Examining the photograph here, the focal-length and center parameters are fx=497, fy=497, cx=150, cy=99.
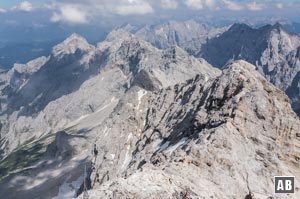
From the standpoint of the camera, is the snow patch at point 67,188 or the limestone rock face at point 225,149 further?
the snow patch at point 67,188

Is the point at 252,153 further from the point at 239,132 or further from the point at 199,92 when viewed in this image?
the point at 199,92

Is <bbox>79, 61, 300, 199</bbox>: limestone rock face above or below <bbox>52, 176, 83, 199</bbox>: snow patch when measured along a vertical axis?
above

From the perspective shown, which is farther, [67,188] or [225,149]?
[67,188]

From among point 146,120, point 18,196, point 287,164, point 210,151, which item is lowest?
point 18,196

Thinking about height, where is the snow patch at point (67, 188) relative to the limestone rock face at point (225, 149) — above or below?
below

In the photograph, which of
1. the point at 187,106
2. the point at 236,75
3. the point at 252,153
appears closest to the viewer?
the point at 252,153

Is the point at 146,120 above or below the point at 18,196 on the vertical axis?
above

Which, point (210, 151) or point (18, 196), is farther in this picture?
point (18, 196)

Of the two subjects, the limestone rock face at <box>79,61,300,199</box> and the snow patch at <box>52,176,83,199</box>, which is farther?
the snow patch at <box>52,176,83,199</box>

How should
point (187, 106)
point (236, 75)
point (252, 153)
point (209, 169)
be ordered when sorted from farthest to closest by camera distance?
point (187, 106) → point (236, 75) → point (252, 153) → point (209, 169)

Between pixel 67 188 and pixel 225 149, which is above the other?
pixel 225 149

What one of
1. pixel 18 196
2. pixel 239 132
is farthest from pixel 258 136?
pixel 18 196
